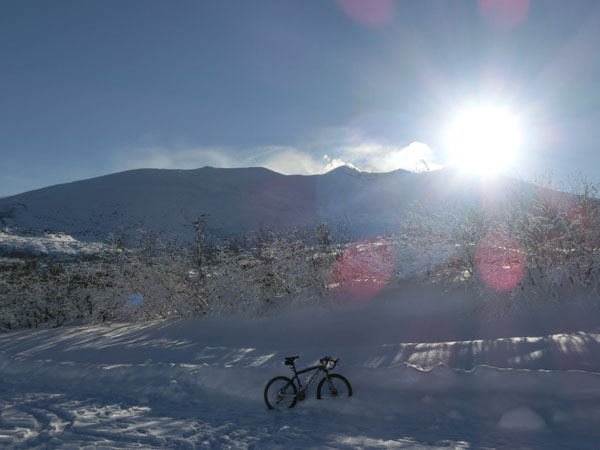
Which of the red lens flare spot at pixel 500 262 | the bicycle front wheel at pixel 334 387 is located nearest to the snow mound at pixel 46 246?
the red lens flare spot at pixel 500 262

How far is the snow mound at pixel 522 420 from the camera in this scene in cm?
562

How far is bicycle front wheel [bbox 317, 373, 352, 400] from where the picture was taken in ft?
23.8

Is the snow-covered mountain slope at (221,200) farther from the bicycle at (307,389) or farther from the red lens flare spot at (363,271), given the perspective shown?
the bicycle at (307,389)

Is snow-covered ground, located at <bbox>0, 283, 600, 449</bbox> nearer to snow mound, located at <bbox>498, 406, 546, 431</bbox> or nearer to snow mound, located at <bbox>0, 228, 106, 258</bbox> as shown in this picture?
snow mound, located at <bbox>498, 406, 546, 431</bbox>

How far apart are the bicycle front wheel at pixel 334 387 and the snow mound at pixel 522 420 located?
2560 millimetres

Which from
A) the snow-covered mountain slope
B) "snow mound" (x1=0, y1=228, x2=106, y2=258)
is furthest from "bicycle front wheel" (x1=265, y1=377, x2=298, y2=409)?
the snow-covered mountain slope

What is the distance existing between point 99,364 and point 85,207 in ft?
374

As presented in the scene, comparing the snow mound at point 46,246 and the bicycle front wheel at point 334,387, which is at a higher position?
the snow mound at point 46,246

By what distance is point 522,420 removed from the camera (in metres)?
5.72

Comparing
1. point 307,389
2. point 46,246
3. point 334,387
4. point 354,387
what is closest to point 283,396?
point 307,389

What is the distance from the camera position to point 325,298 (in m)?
15.2

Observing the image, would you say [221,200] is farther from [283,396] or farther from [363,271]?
[283,396]

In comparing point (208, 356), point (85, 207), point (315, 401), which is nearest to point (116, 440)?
point (315, 401)

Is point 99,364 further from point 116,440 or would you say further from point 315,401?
point 315,401
